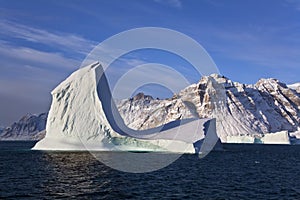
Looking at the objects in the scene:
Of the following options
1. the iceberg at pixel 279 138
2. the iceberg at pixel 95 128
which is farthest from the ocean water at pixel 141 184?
the iceberg at pixel 279 138

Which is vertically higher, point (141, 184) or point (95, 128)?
point (95, 128)

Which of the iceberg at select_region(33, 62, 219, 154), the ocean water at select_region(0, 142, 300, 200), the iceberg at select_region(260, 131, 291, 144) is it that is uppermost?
the iceberg at select_region(260, 131, 291, 144)

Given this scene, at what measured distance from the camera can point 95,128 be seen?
54.7 meters

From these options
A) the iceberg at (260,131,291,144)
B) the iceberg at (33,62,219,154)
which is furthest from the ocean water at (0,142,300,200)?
the iceberg at (260,131,291,144)

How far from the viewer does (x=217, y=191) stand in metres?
25.6

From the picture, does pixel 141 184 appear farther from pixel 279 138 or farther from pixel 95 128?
pixel 279 138

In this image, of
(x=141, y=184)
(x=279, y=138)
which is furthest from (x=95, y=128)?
(x=279, y=138)

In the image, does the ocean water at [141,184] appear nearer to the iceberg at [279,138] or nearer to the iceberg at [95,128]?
the iceberg at [95,128]

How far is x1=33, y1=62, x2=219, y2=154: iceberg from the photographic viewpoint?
54750 millimetres

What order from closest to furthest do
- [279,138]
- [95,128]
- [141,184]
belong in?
1. [141,184]
2. [95,128]
3. [279,138]

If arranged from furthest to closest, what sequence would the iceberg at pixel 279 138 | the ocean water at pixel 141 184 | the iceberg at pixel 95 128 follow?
1. the iceberg at pixel 279 138
2. the iceberg at pixel 95 128
3. the ocean water at pixel 141 184

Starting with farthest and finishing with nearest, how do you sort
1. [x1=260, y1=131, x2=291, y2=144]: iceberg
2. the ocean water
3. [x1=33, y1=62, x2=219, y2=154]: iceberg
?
[x1=260, y1=131, x2=291, y2=144]: iceberg
[x1=33, y1=62, x2=219, y2=154]: iceberg
the ocean water

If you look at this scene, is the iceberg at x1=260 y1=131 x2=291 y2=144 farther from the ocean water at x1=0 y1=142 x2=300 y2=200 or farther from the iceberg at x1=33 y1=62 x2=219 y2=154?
the ocean water at x1=0 y1=142 x2=300 y2=200

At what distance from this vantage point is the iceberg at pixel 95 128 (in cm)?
5475
